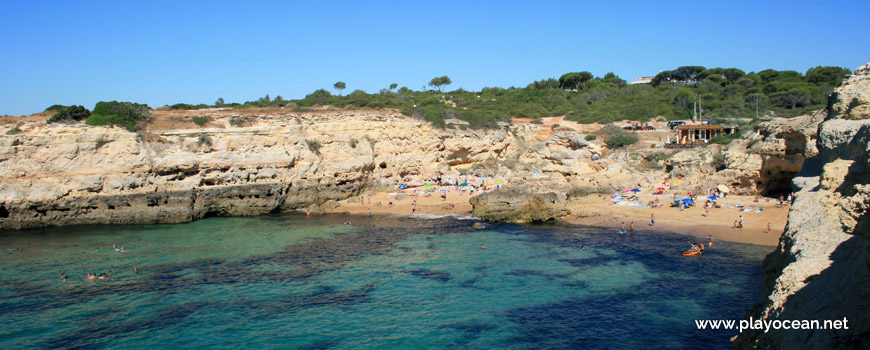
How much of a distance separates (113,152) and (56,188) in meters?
3.37

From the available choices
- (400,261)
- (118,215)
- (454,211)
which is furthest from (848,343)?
(118,215)

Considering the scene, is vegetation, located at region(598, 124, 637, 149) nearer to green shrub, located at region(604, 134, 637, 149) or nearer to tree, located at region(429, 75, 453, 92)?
→ green shrub, located at region(604, 134, 637, 149)

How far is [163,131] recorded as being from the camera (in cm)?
3219

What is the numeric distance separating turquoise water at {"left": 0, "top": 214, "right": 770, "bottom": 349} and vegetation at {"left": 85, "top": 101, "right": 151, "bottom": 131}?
8.04 m

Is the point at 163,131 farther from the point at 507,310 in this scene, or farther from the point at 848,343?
the point at 848,343

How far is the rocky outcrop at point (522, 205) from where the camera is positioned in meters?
27.9

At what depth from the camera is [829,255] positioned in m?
7.75

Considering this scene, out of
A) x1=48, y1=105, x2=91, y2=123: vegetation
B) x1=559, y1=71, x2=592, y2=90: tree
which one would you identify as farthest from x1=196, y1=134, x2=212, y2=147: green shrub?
x1=559, y1=71, x2=592, y2=90: tree

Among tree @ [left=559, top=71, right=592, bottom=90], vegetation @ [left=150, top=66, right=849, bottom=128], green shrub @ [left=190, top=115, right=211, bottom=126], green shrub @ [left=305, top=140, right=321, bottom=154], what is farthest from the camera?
tree @ [left=559, top=71, right=592, bottom=90]

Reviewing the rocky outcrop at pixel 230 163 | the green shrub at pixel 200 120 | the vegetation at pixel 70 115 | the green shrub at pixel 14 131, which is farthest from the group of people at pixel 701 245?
the green shrub at pixel 14 131

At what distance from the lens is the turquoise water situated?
1340cm

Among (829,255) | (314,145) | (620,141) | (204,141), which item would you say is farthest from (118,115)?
(620,141)

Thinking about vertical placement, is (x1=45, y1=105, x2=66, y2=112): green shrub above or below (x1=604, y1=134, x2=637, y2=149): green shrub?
above

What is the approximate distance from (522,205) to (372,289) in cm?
1323
